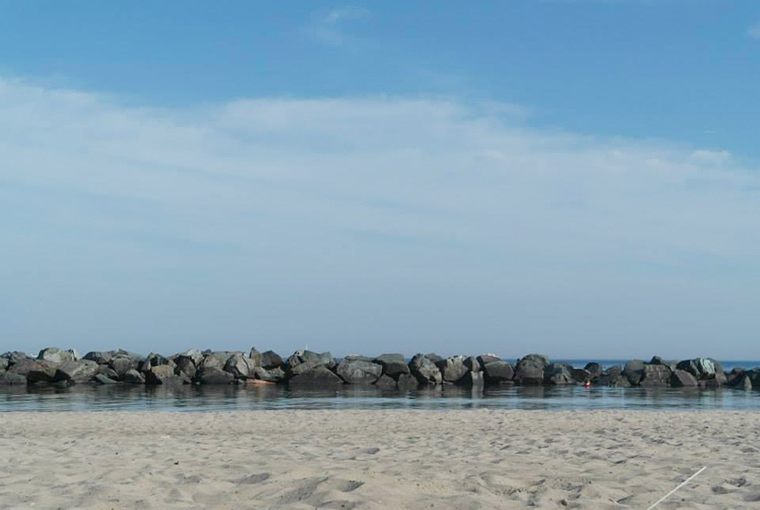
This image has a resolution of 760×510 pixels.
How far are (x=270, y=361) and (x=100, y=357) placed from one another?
357 inches

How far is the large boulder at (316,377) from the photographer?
36125mm

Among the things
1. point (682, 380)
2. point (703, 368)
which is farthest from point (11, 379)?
point (703, 368)

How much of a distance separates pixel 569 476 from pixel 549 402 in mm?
17727

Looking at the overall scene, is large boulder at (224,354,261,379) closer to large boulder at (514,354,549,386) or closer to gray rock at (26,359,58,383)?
gray rock at (26,359,58,383)

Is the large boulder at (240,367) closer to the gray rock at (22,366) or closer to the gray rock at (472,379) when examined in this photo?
the gray rock at (22,366)

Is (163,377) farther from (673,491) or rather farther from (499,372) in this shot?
(673,491)

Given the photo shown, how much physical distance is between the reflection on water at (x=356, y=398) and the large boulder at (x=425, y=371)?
2.77 metres

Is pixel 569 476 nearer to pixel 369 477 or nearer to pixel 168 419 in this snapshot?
pixel 369 477

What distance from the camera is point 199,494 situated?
6.67 m

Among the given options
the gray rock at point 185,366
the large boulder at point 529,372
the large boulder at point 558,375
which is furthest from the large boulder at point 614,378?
the gray rock at point 185,366

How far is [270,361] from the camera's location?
39.3 metres

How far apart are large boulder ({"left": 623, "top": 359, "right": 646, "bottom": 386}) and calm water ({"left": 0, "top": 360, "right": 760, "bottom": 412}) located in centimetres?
423

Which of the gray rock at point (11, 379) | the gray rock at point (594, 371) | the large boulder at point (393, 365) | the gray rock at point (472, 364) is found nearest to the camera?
the gray rock at point (11, 379)

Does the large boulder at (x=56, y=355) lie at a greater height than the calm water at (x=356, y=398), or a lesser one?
greater
